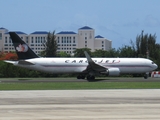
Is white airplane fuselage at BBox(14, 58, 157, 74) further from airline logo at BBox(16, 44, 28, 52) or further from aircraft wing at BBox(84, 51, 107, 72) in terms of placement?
aircraft wing at BBox(84, 51, 107, 72)

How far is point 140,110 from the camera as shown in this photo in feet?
59.4

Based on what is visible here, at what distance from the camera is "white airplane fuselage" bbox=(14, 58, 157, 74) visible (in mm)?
53688

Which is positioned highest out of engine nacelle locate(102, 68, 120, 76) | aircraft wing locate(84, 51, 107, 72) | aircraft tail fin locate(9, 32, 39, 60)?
aircraft tail fin locate(9, 32, 39, 60)

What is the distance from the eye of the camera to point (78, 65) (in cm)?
5469

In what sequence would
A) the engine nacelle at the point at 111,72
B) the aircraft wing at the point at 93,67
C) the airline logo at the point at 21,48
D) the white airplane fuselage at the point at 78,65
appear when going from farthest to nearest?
the airline logo at the point at 21,48
the white airplane fuselage at the point at 78,65
the engine nacelle at the point at 111,72
the aircraft wing at the point at 93,67

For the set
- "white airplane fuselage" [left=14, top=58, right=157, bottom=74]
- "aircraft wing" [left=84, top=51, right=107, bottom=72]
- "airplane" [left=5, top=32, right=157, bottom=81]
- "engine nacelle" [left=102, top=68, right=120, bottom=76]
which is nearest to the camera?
"aircraft wing" [left=84, top=51, right=107, bottom=72]

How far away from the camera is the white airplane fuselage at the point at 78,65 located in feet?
176

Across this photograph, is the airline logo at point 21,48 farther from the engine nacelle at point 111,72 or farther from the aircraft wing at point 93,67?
the engine nacelle at point 111,72

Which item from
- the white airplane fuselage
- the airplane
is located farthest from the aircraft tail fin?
the white airplane fuselage

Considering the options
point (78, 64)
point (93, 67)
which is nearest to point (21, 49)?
point (78, 64)

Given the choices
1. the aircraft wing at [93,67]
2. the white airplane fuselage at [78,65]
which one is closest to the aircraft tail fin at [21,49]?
the white airplane fuselage at [78,65]

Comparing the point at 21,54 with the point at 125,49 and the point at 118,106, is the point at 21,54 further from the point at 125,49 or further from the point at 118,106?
the point at 125,49

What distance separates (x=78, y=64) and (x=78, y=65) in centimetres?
13

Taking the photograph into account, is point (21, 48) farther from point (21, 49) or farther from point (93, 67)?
point (93, 67)
